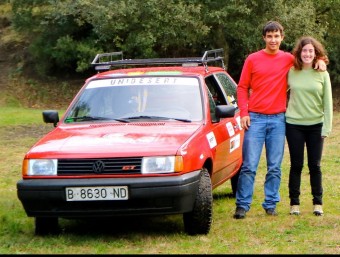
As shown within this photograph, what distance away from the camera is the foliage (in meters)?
22.9

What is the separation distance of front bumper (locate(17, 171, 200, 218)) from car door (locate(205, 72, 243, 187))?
1.14 metres

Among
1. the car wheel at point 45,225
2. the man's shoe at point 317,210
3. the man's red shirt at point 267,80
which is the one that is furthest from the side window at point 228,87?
the car wheel at point 45,225

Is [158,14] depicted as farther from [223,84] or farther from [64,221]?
[64,221]

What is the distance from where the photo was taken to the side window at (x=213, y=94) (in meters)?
7.59

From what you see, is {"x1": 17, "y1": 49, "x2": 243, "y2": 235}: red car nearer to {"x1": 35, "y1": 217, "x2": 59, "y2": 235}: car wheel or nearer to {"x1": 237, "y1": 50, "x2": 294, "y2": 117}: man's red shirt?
{"x1": 35, "y1": 217, "x2": 59, "y2": 235}: car wheel

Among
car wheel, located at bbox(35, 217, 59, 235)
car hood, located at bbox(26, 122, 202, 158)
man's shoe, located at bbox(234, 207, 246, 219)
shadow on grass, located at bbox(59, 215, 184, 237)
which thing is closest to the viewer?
car hood, located at bbox(26, 122, 202, 158)

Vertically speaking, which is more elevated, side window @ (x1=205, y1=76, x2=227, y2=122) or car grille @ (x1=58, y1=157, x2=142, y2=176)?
side window @ (x1=205, y1=76, x2=227, y2=122)

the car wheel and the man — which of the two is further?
the man

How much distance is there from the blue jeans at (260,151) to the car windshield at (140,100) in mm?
603

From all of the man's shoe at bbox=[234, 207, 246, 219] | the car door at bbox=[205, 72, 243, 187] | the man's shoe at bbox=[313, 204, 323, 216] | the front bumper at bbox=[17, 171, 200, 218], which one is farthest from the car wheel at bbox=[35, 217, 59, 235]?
the man's shoe at bbox=[313, 204, 323, 216]

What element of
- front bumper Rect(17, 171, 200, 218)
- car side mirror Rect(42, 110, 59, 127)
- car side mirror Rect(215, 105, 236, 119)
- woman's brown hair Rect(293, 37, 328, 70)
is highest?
woman's brown hair Rect(293, 37, 328, 70)

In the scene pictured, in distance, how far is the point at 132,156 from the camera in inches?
240

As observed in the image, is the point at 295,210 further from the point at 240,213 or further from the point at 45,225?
the point at 45,225

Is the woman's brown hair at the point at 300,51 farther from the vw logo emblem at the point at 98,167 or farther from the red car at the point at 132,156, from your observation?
the vw logo emblem at the point at 98,167
